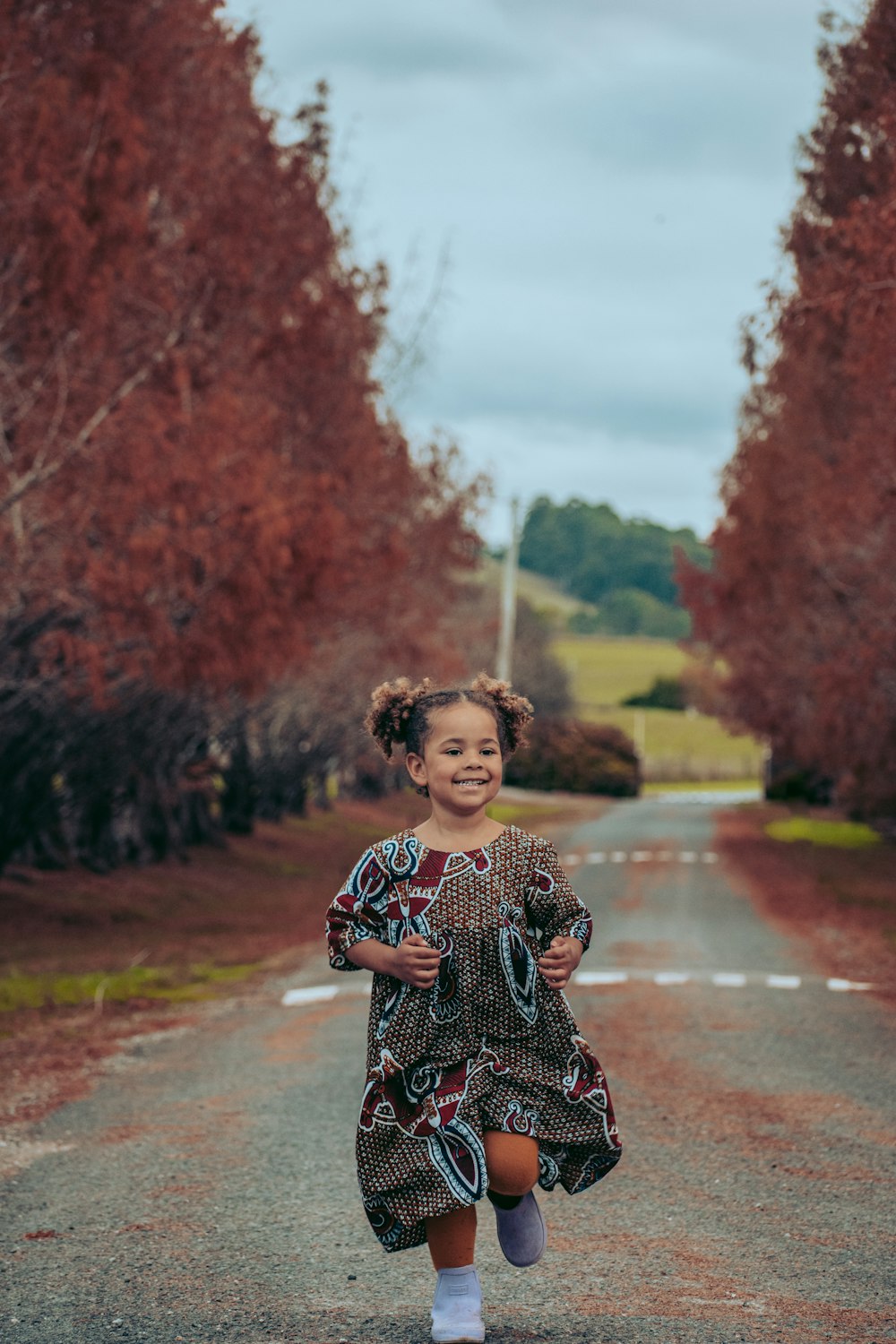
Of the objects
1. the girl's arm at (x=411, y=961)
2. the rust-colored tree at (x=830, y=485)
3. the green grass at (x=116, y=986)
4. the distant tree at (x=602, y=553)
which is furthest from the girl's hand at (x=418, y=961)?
the distant tree at (x=602, y=553)

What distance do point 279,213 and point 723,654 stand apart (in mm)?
20780

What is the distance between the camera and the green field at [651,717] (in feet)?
311

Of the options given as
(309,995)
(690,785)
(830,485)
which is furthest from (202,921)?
(690,785)

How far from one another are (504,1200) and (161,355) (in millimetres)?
12433

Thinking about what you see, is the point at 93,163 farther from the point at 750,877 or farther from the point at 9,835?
the point at 750,877

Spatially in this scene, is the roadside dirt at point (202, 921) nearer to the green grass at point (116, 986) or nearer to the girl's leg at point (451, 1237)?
the green grass at point (116, 986)

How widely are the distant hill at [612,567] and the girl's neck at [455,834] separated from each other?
456ft

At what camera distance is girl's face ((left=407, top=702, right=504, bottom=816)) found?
4.29m

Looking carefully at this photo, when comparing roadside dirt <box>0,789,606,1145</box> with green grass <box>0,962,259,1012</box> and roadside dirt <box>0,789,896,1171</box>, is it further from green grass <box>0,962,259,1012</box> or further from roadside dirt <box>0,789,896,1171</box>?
green grass <box>0,962,259,1012</box>

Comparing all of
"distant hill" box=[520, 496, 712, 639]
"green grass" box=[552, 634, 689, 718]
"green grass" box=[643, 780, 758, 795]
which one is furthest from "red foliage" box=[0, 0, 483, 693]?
"distant hill" box=[520, 496, 712, 639]

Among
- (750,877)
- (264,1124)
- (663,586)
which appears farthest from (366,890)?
(663,586)

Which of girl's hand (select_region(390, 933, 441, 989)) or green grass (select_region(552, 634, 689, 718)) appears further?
green grass (select_region(552, 634, 689, 718))

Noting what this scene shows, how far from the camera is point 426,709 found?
4.47 m

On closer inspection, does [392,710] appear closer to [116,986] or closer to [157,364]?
[116,986]
